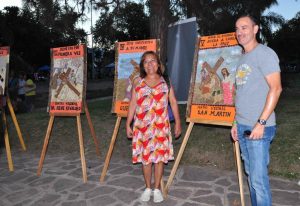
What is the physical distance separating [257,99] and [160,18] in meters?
5.98

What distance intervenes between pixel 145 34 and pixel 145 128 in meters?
48.0

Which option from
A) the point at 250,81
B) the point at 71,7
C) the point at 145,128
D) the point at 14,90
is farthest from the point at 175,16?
the point at 14,90

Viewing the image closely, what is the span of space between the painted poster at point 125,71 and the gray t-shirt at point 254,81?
2.29 metres

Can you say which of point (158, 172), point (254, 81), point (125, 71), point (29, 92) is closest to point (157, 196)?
point (158, 172)

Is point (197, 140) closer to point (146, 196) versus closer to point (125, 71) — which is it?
point (125, 71)

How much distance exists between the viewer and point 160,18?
8617 mm

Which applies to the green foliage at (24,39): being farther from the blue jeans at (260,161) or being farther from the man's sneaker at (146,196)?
the blue jeans at (260,161)

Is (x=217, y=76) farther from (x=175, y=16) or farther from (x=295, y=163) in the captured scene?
(x=175, y=16)

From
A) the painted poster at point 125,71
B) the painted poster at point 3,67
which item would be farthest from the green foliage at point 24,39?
the painted poster at point 125,71

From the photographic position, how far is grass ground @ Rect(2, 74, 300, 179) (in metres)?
5.51

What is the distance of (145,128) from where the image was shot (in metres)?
4.25

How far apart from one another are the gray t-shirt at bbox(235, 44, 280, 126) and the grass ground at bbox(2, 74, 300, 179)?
2.45 m

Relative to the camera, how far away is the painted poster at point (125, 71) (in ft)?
17.1

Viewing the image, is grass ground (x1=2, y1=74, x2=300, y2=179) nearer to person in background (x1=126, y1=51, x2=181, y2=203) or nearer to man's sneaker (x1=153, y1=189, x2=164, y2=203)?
man's sneaker (x1=153, y1=189, x2=164, y2=203)
